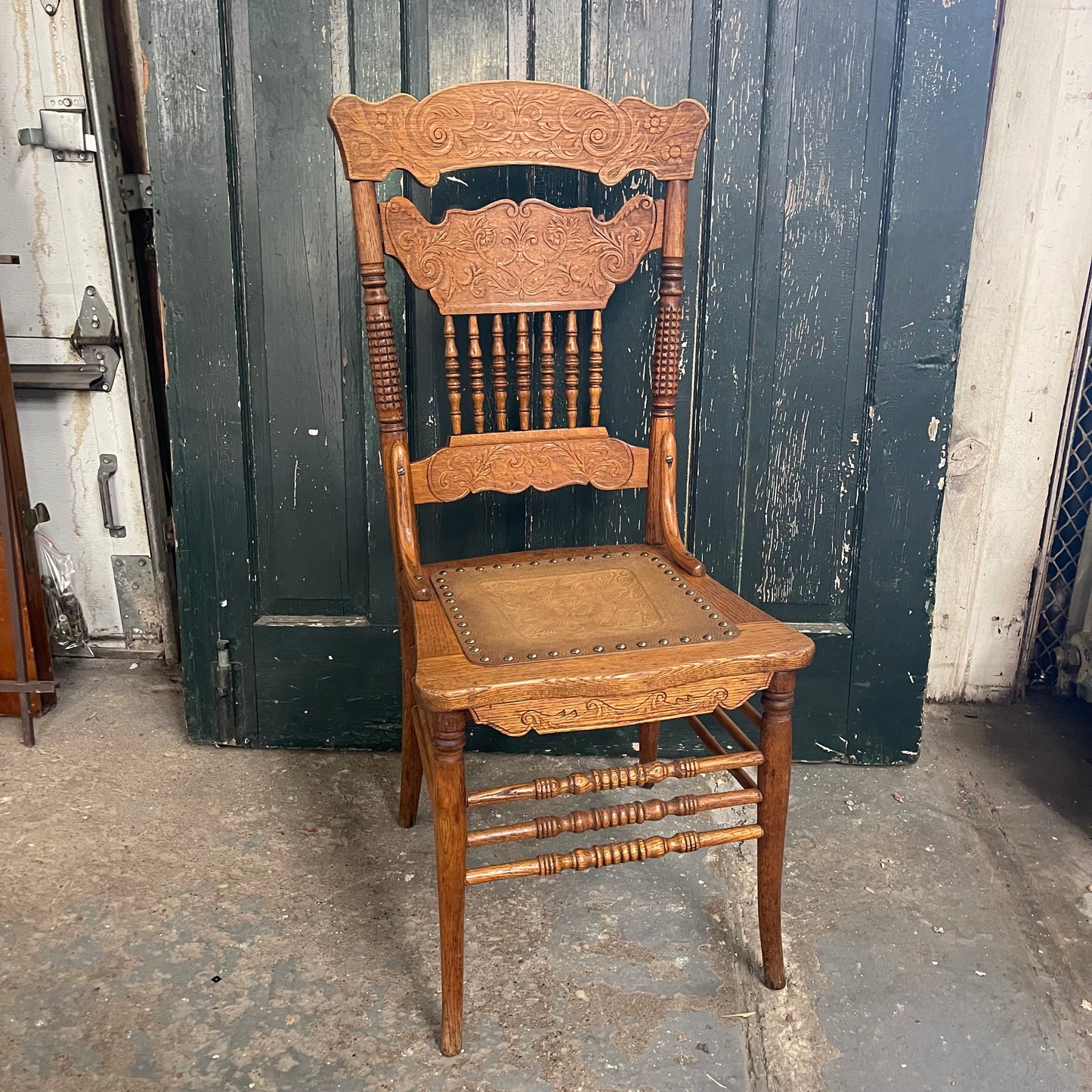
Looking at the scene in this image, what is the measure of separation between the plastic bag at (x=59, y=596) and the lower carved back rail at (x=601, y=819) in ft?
5.48

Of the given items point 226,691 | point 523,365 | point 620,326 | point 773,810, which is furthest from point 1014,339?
point 226,691

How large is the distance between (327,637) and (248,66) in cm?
116

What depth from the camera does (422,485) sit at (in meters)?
1.58

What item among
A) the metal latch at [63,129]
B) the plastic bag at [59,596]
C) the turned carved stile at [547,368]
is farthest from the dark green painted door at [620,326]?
the plastic bag at [59,596]

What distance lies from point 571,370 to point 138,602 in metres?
1.53

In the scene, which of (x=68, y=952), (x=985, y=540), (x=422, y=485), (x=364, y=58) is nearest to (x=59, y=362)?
(x=364, y=58)

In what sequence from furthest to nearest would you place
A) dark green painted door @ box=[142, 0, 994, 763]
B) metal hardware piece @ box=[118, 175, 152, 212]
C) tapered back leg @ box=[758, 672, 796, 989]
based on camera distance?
metal hardware piece @ box=[118, 175, 152, 212] < dark green painted door @ box=[142, 0, 994, 763] < tapered back leg @ box=[758, 672, 796, 989]

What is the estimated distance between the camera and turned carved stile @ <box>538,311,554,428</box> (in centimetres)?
177

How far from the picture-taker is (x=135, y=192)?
2.21 meters

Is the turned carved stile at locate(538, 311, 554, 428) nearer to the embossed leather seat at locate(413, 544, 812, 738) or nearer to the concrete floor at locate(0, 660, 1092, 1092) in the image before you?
the embossed leather seat at locate(413, 544, 812, 738)

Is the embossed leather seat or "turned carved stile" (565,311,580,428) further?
"turned carved stile" (565,311,580,428)

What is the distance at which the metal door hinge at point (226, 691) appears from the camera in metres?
Answer: 2.06

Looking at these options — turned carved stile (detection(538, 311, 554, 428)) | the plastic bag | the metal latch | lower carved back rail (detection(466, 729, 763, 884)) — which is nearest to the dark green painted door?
turned carved stile (detection(538, 311, 554, 428))

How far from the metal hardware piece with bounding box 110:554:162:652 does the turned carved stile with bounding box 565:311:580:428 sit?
1414 mm
